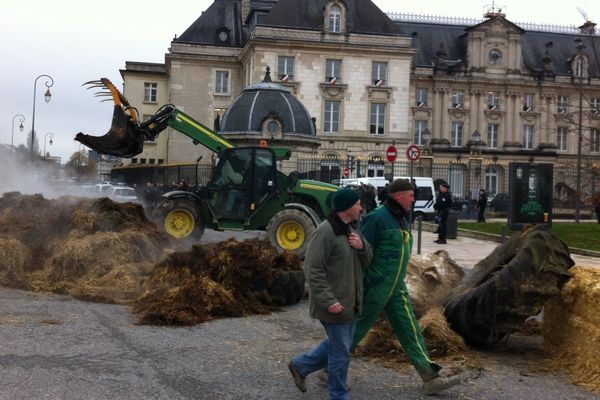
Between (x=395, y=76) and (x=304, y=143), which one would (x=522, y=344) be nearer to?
(x=304, y=143)

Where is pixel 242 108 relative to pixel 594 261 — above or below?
above

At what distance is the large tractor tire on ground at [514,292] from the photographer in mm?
6441

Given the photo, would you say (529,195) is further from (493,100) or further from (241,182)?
(493,100)

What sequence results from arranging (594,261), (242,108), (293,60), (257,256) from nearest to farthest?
(257,256) < (594,261) < (242,108) < (293,60)

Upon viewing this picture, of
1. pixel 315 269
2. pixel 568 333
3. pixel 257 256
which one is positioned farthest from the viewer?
pixel 257 256

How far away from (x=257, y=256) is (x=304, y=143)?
22871 millimetres

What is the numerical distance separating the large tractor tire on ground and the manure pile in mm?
2999

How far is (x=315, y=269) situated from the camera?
4930mm

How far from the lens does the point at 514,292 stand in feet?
21.2

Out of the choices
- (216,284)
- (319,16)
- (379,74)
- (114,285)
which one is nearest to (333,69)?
(379,74)

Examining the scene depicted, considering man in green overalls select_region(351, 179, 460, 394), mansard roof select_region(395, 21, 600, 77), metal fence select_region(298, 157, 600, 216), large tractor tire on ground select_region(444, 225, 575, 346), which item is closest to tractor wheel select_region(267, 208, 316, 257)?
large tractor tire on ground select_region(444, 225, 575, 346)

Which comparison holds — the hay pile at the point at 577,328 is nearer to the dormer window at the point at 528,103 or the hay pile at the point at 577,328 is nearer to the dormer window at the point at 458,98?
the dormer window at the point at 458,98

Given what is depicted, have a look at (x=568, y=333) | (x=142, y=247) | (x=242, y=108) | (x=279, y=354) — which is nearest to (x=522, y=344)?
(x=568, y=333)

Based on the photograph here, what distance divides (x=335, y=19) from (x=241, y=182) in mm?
41078
